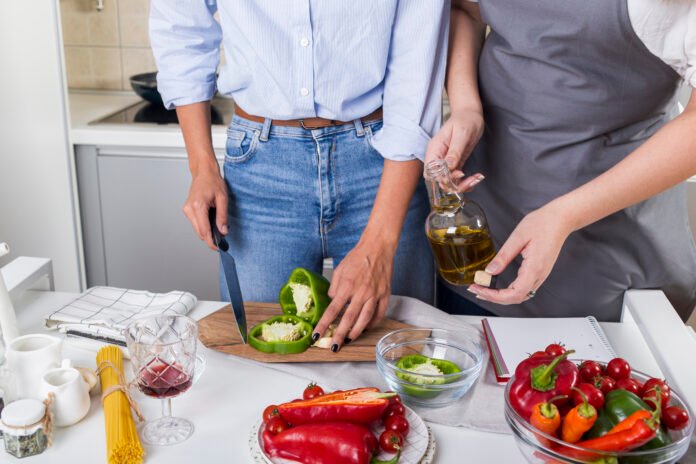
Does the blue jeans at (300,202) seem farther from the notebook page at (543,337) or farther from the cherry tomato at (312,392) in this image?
the cherry tomato at (312,392)

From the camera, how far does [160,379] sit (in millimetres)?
998

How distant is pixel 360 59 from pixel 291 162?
8.6 inches

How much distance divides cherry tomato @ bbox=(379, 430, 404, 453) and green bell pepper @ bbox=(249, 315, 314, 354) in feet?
0.88

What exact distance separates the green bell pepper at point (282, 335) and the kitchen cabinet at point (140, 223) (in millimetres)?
1198

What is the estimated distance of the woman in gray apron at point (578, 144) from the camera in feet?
3.62

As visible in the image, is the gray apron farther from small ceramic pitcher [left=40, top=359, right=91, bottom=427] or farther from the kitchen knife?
small ceramic pitcher [left=40, top=359, right=91, bottom=427]

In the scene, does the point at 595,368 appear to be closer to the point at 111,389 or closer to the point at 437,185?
the point at 437,185

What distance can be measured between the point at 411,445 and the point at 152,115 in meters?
1.78

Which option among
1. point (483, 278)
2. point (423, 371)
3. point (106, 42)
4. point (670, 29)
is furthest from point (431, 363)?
point (106, 42)

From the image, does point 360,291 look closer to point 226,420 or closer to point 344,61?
point 226,420

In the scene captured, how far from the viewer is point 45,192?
7.85 feet

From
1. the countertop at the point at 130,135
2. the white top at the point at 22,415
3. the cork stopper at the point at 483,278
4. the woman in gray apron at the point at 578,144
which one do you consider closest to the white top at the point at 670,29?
the woman in gray apron at the point at 578,144

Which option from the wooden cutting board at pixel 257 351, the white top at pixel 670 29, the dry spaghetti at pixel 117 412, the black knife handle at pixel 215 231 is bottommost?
the wooden cutting board at pixel 257 351

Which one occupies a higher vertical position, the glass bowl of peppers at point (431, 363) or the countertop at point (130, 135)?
the glass bowl of peppers at point (431, 363)
